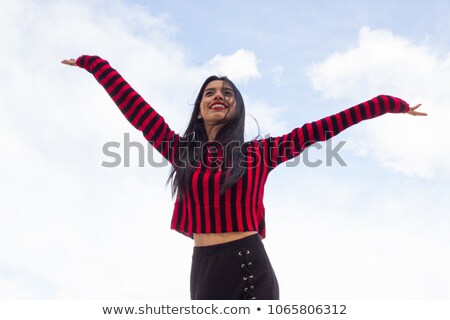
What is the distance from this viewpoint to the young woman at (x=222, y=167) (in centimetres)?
439

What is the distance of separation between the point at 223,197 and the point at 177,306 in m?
1.18

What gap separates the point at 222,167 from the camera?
4848mm

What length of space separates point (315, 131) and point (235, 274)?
1.73 meters

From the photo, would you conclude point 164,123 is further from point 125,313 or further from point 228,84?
point 125,313

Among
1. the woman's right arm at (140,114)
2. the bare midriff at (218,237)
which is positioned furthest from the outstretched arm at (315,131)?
the woman's right arm at (140,114)

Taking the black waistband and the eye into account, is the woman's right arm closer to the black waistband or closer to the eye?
the eye

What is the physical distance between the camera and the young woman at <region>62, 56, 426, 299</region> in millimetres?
4395

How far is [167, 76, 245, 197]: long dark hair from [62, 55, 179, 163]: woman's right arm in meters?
0.14

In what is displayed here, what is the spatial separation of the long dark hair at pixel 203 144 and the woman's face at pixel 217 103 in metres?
0.05

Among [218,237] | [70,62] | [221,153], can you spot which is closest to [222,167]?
[221,153]

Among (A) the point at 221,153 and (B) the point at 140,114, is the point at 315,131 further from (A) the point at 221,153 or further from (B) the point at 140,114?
(B) the point at 140,114

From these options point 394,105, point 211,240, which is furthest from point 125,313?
point 394,105

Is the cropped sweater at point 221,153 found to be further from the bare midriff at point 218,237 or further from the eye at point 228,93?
the eye at point 228,93

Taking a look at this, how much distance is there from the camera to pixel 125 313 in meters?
4.91
